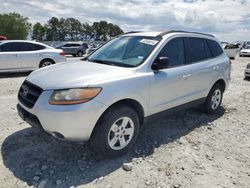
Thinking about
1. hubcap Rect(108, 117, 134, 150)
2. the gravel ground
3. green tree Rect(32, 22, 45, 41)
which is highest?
green tree Rect(32, 22, 45, 41)

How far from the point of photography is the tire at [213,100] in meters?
5.39

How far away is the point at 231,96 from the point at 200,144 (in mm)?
3806

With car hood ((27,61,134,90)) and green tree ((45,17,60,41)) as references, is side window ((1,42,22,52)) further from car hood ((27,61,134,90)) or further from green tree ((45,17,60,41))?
green tree ((45,17,60,41))

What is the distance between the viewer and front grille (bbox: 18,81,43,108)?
3.25 metres

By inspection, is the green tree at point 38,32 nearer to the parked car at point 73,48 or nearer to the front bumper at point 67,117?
the parked car at point 73,48

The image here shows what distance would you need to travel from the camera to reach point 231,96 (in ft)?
24.3

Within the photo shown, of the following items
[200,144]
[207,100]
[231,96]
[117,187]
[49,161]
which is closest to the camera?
[117,187]

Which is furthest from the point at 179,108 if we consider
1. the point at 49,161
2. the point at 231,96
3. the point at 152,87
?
the point at 231,96

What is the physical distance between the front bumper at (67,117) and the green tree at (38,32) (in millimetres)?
87525

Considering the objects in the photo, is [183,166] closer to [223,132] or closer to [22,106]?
[223,132]

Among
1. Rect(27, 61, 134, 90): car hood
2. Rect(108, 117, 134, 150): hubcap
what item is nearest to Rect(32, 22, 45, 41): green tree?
Rect(27, 61, 134, 90): car hood

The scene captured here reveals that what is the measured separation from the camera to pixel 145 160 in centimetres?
361

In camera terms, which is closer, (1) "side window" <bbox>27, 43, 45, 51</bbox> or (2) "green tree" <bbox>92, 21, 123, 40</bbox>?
(1) "side window" <bbox>27, 43, 45, 51</bbox>

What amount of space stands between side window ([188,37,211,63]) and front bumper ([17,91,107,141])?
7.54ft
